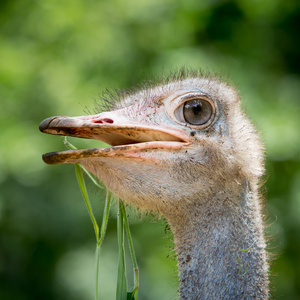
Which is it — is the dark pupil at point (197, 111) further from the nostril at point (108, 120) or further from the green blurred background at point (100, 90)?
the green blurred background at point (100, 90)

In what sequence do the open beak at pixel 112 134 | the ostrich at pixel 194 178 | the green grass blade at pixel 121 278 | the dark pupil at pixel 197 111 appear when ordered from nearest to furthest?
the open beak at pixel 112 134, the ostrich at pixel 194 178, the dark pupil at pixel 197 111, the green grass blade at pixel 121 278

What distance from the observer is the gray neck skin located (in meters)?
2.15

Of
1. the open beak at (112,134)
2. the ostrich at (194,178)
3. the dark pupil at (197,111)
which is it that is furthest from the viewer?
the dark pupil at (197,111)

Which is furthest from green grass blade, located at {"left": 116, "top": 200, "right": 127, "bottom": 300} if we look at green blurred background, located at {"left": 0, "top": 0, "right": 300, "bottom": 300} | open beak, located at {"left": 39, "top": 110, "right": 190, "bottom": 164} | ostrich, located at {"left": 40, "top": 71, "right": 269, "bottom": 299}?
green blurred background, located at {"left": 0, "top": 0, "right": 300, "bottom": 300}

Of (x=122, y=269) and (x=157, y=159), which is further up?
(x=157, y=159)

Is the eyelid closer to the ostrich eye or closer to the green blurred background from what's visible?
the ostrich eye

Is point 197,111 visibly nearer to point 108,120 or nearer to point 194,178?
point 194,178

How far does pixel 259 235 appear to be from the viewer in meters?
2.26

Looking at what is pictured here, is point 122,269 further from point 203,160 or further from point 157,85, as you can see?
point 157,85

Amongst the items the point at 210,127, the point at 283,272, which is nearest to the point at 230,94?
the point at 210,127

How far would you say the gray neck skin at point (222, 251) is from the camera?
2.15 m

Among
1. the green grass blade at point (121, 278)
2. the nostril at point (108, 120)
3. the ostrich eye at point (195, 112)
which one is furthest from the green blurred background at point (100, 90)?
the nostril at point (108, 120)

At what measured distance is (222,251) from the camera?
7.14 ft

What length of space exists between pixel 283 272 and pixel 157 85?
2470 millimetres
